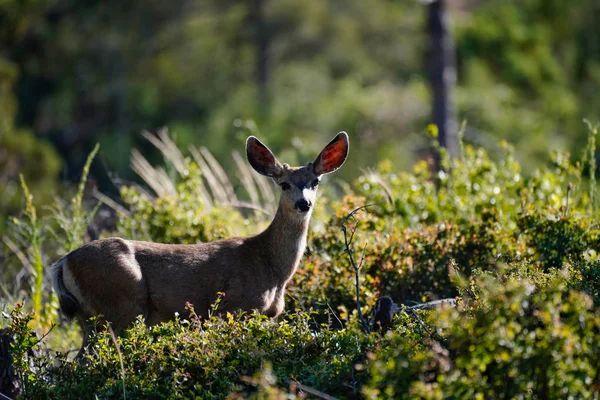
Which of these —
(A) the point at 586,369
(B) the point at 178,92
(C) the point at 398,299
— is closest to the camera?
(A) the point at 586,369

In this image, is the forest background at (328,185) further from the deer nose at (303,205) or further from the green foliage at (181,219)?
the deer nose at (303,205)

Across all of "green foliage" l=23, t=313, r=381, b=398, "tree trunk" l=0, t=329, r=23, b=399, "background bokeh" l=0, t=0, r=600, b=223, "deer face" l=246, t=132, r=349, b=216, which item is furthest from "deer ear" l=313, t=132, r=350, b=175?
"background bokeh" l=0, t=0, r=600, b=223

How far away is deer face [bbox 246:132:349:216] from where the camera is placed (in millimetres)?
7840

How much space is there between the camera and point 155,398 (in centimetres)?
579

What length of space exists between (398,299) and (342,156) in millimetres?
1299

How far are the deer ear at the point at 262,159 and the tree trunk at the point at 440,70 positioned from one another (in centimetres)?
775

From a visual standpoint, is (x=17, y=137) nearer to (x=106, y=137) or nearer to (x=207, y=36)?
(x=106, y=137)

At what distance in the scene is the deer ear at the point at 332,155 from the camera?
8.10 m

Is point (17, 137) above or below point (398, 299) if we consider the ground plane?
above

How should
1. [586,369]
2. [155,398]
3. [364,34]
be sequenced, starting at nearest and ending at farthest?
[586,369] → [155,398] → [364,34]

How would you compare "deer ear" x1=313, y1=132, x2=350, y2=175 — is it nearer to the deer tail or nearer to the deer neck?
the deer neck

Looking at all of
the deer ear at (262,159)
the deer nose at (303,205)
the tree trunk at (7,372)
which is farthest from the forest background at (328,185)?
the deer ear at (262,159)

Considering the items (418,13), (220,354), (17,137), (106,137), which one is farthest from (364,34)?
(220,354)

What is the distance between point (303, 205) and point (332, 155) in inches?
30.7
